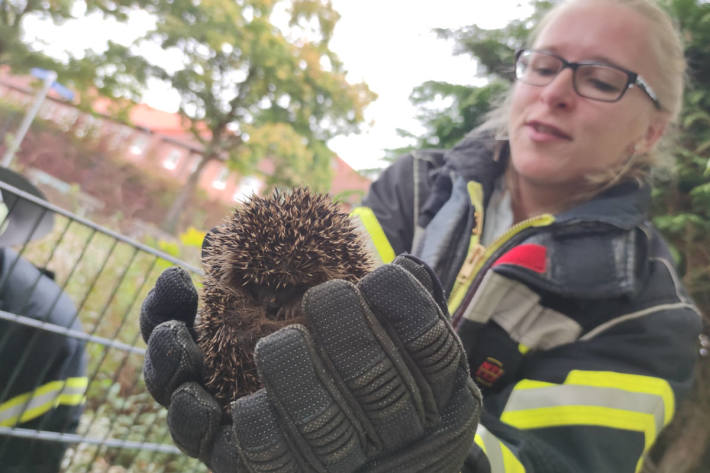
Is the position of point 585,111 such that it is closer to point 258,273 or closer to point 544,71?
point 544,71

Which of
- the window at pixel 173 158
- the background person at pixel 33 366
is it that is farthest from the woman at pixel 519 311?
the window at pixel 173 158

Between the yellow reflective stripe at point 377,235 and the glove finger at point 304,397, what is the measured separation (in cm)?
103

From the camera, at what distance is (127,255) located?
6.55m

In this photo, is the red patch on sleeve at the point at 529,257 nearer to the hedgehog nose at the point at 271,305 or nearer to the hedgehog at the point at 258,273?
the hedgehog at the point at 258,273

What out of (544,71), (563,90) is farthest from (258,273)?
(544,71)

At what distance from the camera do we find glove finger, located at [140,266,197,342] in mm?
1384

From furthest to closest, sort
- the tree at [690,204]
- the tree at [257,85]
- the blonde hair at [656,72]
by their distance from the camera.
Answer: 1. the tree at [257,85]
2. the tree at [690,204]
3. the blonde hair at [656,72]

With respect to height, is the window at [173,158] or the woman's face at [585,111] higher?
the woman's face at [585,111]

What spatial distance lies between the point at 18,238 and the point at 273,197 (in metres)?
1.75

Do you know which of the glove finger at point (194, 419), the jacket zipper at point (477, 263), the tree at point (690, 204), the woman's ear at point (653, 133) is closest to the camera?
the glove finger at point (194, 419)

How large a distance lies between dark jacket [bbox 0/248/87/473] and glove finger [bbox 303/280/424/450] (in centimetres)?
206

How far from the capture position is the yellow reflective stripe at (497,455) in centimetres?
137

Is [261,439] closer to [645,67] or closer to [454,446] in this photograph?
[454,446]

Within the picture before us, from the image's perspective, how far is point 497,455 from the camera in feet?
4.57
